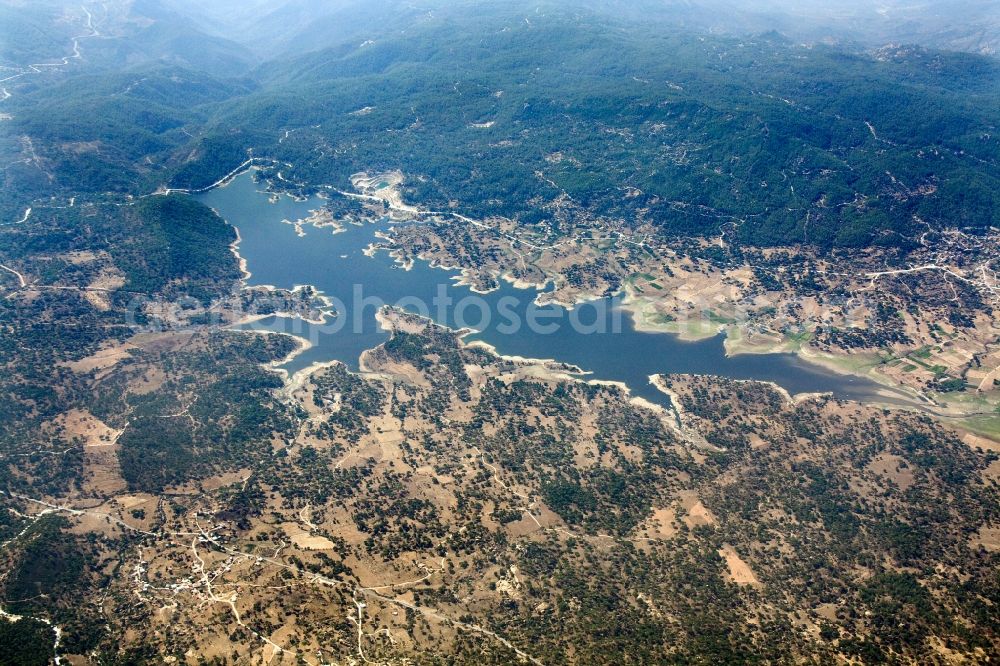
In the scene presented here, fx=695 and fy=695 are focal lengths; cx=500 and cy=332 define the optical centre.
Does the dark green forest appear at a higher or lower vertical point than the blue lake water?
higher

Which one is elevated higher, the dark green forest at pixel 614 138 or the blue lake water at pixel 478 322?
the dark green forest at pixel 614 138

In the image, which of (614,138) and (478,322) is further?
(614,138)

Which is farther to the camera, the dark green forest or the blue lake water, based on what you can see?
the dark green forest

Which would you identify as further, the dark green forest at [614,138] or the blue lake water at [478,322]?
the dark green forest at [614,138]

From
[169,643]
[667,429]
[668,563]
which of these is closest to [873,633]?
[668,563]

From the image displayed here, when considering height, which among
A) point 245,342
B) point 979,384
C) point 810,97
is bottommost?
point 979,384

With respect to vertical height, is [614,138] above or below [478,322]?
above

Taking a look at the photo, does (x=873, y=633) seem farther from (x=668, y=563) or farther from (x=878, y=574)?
(x=668, y=563)

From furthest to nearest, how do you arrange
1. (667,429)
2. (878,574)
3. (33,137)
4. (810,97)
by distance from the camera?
(810,97) < (33,137) < (667,429) < (878,574)
